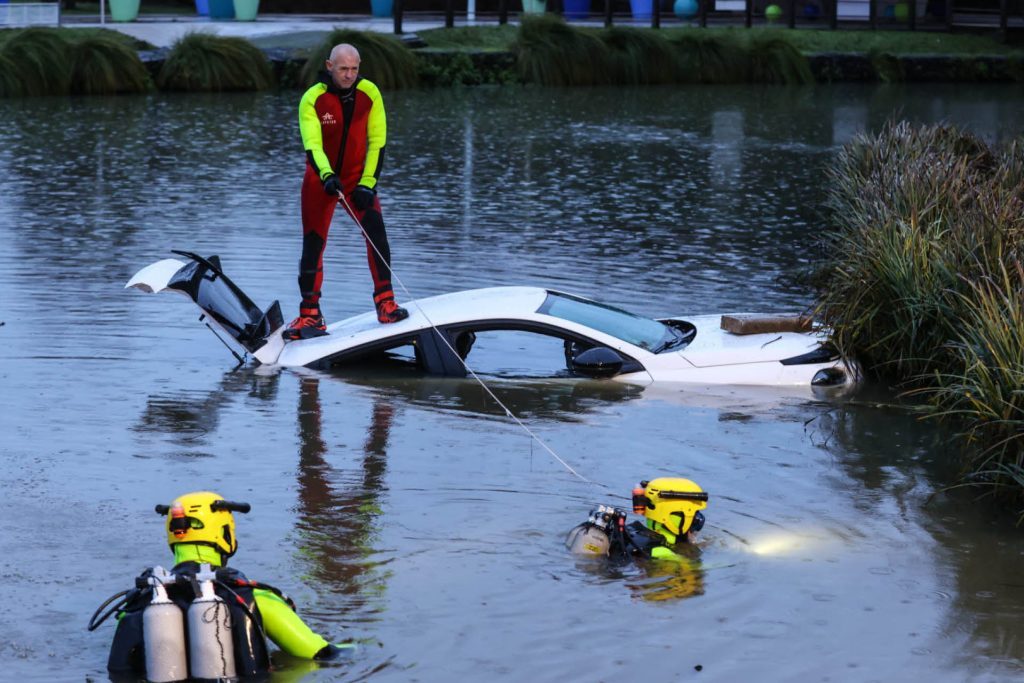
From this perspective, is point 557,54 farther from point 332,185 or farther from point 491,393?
point 491,393

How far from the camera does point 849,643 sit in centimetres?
732

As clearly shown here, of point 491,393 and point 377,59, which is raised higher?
point 377,59

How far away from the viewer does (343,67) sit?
12023 millimetres

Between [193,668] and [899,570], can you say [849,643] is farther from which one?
[193,668]

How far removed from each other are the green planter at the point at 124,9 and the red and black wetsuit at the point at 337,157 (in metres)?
29.0

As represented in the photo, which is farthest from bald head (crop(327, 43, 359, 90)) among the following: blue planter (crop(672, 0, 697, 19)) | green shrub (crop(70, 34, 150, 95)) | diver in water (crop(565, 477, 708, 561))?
blue planter (crop(672, 0, 697, 19))

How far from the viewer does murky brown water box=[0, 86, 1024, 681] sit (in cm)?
732

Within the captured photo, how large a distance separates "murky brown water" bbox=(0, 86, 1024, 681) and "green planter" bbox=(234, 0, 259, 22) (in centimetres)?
2228

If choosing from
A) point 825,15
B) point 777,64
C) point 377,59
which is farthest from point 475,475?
point 825,15

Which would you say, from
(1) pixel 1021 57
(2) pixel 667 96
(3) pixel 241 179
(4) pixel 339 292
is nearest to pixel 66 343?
(4) pixel 339 292

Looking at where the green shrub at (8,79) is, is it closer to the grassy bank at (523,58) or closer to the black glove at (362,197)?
the grassy bank at (523,58)

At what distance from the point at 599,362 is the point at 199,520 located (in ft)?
15.7

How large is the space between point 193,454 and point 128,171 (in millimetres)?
13350

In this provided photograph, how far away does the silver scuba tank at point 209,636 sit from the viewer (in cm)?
640
